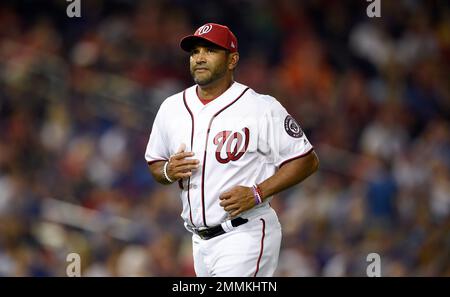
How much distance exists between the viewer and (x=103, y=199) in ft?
25.0

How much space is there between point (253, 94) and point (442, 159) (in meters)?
3.51

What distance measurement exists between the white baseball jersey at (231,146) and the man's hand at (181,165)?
0.04 metres

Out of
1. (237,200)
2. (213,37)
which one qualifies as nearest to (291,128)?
(237,200)

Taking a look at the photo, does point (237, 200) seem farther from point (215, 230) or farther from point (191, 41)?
point (191, 41)

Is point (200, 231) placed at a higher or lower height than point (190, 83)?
lower

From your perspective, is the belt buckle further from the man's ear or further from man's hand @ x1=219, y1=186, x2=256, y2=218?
the man's ear

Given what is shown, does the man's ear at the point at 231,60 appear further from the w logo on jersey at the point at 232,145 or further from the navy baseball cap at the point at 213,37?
the w logo on jersey at the point at 232,145

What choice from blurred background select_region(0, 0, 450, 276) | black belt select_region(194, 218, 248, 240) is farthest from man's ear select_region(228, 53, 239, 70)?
blurred background select_region(0, 0, 450, 276)

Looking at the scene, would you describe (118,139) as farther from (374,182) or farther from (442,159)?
(442,159)

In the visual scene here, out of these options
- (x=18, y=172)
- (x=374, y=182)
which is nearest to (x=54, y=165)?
(x=18, y=172)

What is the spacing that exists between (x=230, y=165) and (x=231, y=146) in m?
0.09

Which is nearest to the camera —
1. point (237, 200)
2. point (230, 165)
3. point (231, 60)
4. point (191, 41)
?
point (237, 200)

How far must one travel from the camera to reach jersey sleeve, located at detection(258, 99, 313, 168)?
447 cm

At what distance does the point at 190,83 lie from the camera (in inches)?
316
